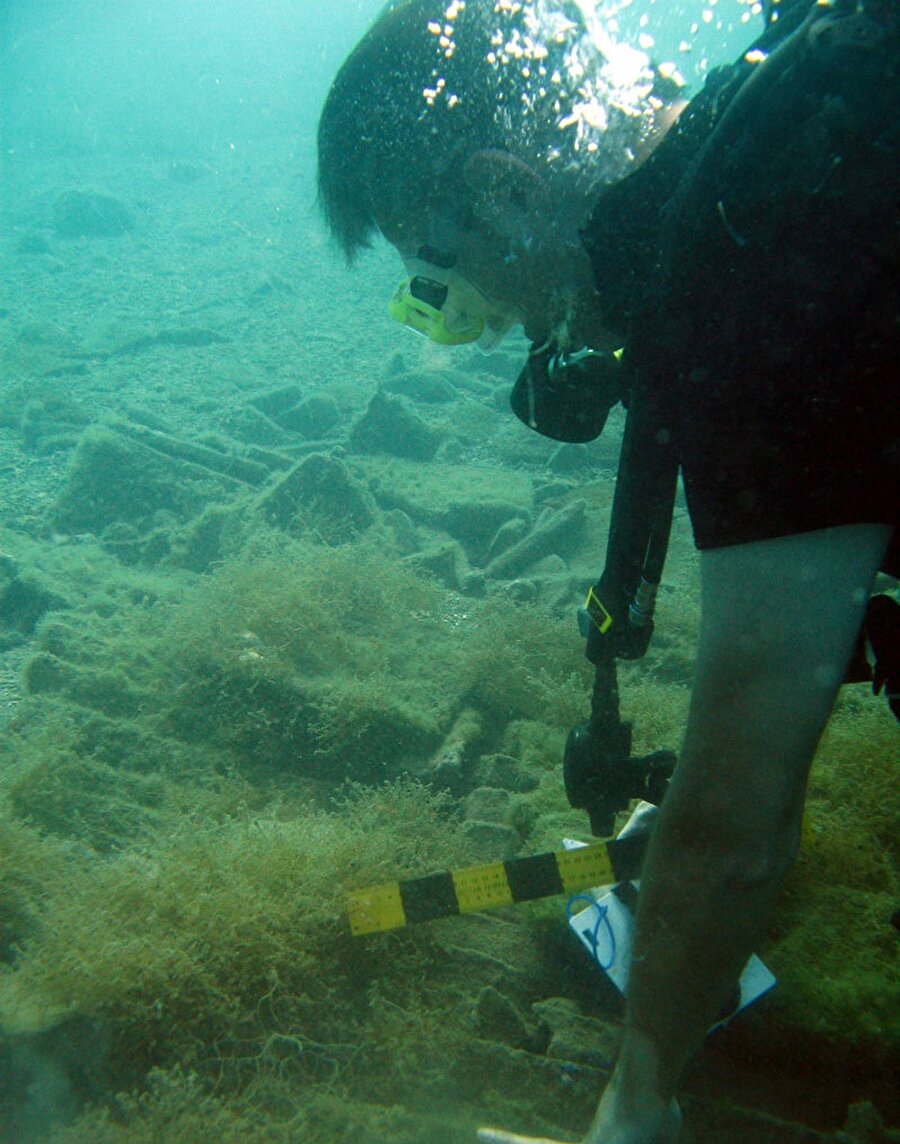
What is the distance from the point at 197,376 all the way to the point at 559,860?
605 inches

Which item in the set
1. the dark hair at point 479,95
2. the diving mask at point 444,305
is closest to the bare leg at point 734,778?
the dark hair at point 479,95

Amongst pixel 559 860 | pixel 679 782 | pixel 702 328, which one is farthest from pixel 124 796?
pixel 702 328

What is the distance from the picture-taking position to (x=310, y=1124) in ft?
6.16

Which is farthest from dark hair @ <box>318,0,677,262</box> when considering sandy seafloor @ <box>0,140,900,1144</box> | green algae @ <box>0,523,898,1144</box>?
green algae @ <box>0,523,898,1144</box>

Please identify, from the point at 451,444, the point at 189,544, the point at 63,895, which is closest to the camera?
the point at 63,895

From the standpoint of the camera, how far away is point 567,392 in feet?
7.32

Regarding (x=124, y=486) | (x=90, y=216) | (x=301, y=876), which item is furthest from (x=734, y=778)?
(x=90, y=216)

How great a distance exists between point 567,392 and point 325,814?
7.87 ft

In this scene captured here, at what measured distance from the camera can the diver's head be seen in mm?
1670

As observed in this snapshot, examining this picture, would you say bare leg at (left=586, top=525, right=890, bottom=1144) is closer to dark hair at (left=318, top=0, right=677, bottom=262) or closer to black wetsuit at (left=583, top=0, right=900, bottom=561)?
black wetsuit at (left=583, top=0, right=900, bottom=561)

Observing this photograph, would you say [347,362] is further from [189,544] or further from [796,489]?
[796,489]

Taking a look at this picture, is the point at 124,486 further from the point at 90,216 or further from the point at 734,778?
the point at 90,216

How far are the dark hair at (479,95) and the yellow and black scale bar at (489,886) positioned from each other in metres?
2.20

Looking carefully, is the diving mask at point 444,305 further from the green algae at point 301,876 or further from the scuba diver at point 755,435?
the green algae at point 301,876
